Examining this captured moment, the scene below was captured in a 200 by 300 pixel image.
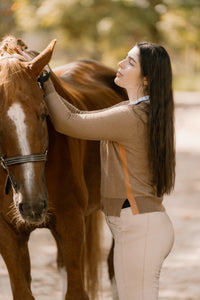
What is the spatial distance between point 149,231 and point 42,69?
95 cm

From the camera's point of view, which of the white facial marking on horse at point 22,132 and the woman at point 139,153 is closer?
the white facial marking on horse at point 22,132

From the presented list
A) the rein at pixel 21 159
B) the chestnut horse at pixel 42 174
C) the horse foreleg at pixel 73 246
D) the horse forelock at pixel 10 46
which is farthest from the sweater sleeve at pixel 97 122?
the horse foreleg at pixel 73 246

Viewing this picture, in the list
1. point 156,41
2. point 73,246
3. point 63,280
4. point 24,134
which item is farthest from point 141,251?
point 156,41

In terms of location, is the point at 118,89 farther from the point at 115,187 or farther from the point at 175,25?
the point at 175,25

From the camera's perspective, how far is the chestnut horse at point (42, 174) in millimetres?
2406

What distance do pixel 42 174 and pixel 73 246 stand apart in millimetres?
737

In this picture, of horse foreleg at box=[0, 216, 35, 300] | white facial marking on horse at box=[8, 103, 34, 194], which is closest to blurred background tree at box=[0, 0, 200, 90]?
horse foreleg at box=[0, 216, 35, 300]

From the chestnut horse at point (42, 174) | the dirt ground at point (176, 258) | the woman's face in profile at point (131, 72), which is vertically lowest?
the dirt ground at point (176, 258)

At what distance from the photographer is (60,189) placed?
305 centimetres

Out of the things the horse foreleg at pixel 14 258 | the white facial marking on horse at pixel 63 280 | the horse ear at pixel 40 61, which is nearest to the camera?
the horse ear at pixel 40 61

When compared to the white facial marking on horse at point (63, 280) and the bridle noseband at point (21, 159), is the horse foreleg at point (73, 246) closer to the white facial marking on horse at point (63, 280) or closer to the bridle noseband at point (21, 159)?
the bridle noseband at point (21, 159)

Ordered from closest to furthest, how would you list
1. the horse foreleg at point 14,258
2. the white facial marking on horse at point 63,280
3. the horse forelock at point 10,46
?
the horse forelock at point 10,46 < the horse foreleg at point 14,258 < the white facial marking on horse at point 63,280

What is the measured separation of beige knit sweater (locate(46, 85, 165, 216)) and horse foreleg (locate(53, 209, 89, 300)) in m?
0.40

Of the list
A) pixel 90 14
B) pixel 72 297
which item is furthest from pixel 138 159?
pixel 90 14
